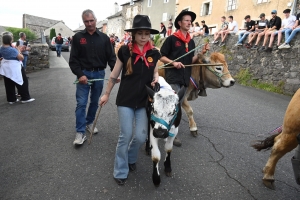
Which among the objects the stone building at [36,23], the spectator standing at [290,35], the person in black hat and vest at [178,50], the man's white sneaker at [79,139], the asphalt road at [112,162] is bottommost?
the asphalt road at [112,162]

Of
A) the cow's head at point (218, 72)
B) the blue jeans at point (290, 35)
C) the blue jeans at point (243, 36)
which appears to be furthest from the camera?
the blue jeans at point (243, 36)

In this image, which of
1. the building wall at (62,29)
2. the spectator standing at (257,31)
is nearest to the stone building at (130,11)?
the building wall at (62,29)

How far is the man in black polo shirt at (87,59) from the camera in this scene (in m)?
3.83

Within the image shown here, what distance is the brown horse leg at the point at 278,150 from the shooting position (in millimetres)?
2789

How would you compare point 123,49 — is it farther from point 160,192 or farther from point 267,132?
point 267,132

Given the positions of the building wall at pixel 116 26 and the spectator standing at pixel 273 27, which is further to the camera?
the building wall at pixel 116 26

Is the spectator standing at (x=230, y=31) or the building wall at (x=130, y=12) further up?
the building wall at (x=130, y=12)

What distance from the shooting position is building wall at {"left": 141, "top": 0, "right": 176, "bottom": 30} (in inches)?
1385

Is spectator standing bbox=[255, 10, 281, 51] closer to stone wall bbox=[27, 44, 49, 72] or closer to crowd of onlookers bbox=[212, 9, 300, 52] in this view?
crowd of onlookers bbox=[212, 9, 300, 52]

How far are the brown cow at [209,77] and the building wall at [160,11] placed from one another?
103 ft

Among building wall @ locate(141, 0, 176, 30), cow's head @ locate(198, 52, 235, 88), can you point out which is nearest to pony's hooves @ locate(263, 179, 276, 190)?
cow's head @ locate(198, 52, 235, 88)

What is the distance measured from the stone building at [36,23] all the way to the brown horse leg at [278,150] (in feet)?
260

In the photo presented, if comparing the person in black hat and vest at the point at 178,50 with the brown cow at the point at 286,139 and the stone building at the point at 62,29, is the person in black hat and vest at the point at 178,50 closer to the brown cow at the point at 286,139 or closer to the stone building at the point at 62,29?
the brown cow at the point at 286,139

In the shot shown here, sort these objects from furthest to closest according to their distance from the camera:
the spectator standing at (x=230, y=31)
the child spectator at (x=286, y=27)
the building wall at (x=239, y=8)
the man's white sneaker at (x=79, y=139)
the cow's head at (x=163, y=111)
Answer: the building wall at (x=239, y=8) → the spectator standing at (x=230, y=31) → the child spectator at (x=286, y=27) → the man's white sneaker at (x=79, y=139) → the cow's head at (x=163, y=111)
